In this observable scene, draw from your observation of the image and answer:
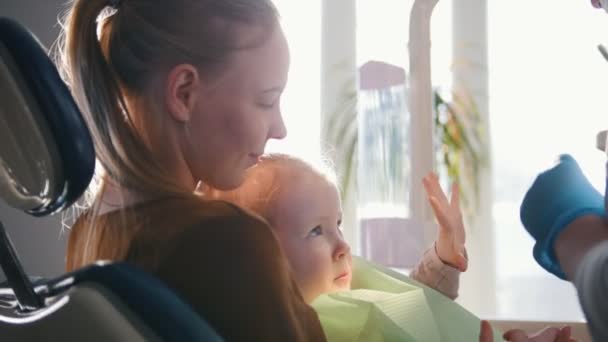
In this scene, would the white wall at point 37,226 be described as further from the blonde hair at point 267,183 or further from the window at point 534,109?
the window at point 534,109

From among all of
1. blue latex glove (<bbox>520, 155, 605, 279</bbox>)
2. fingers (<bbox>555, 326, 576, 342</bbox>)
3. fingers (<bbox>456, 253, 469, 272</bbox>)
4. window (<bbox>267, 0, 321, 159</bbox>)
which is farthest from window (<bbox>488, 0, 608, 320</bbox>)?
blue latex glove (<bbox>520, 155, 605, 279</bbox>)

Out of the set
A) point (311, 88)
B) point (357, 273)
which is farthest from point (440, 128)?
point (357, 273)

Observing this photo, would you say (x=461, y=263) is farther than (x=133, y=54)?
Yes

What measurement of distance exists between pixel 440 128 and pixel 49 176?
162 cm

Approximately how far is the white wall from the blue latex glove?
1.49 m

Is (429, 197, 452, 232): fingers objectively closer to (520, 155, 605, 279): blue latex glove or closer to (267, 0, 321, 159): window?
(520, 155, 605, 279): blue latex glove

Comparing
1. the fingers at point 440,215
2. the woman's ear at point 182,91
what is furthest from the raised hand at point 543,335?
the woman's ear at point 182,91

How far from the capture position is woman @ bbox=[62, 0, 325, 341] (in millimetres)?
621

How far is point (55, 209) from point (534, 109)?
169cm

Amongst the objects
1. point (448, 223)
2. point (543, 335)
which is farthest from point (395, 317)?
point (448, 223)

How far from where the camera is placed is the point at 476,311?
1.92 m

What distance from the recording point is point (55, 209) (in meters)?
0.49

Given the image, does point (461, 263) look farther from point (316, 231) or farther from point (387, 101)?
point (387, 101)

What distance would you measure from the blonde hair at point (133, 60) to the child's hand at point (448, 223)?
1.49 ft
